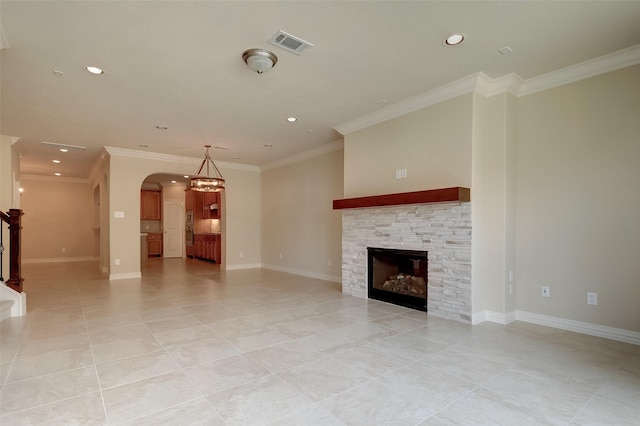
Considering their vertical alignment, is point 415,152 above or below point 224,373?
above

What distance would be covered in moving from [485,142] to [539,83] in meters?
0.84

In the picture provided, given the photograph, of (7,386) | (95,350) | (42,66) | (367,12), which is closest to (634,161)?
(367,12)

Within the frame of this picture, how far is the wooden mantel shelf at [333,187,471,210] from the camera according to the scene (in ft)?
12.1

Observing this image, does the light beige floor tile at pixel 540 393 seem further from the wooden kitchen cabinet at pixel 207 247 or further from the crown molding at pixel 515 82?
the wooden kitchen cabinet at pixel 207 247

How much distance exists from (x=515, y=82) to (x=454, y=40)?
53.1 inches

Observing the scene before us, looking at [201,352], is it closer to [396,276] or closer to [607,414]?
[607,414]

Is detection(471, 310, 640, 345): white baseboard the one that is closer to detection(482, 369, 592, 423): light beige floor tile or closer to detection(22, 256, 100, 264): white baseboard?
detection(482, 369, 592, 423): light beige floor tile

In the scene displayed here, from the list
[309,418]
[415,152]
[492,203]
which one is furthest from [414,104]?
[309,418]

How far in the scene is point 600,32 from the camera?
287 cm

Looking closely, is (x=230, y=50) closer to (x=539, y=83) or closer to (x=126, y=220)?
(x=539, y=83)

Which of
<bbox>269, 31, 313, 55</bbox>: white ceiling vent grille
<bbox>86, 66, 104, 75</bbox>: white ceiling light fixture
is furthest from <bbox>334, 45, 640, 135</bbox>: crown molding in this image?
<bbox>86, 66, 104, 75</bbox>: white ceiling light fixture

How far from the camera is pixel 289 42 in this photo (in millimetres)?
2947

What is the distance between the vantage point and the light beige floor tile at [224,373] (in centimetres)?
232

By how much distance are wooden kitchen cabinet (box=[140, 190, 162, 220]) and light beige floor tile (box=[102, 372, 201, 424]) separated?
10793 millimetres
